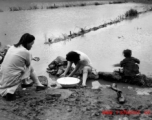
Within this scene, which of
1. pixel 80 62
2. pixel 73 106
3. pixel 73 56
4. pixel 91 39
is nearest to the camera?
pixel 73 106

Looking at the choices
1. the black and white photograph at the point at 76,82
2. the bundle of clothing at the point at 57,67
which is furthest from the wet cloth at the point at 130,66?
the bundle of clothing at the point at 57,67

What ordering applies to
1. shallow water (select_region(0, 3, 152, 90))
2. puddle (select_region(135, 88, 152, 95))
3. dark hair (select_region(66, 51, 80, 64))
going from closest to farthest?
1. puddle (select_region(135, 88, 152, 95))
2. dark hair (select_region(66, 51, 80, 64))
3. shallow water (select_region(0, 3, 152, 90))

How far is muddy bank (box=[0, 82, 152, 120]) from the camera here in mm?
3168

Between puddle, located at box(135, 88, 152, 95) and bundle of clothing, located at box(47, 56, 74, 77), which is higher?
bundle of clothing, located at box(47, 56, 74, 77)

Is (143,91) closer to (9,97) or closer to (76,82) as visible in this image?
(76,82)

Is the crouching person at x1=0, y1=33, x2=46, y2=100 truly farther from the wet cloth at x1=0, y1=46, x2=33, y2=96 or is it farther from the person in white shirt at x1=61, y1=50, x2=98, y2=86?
the person in white shirt at x1=61, y1=50, x2=98, y2=86

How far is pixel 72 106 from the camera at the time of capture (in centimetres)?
347

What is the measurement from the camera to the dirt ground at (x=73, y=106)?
10.4 ft

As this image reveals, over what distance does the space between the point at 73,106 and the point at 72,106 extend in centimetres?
2

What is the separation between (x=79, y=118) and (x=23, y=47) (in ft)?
4.94

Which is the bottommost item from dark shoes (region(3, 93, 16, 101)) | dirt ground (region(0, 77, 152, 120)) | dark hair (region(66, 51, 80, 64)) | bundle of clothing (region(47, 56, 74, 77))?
dirt ground (region(0, 77, 152, 120))

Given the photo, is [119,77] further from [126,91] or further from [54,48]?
[54,48]

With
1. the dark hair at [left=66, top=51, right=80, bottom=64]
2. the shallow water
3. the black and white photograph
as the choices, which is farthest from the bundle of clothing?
the dark hair at [left=66, top=51, right=80, bottom=64]

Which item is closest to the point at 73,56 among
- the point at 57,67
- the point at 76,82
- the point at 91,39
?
the point at 76,82
